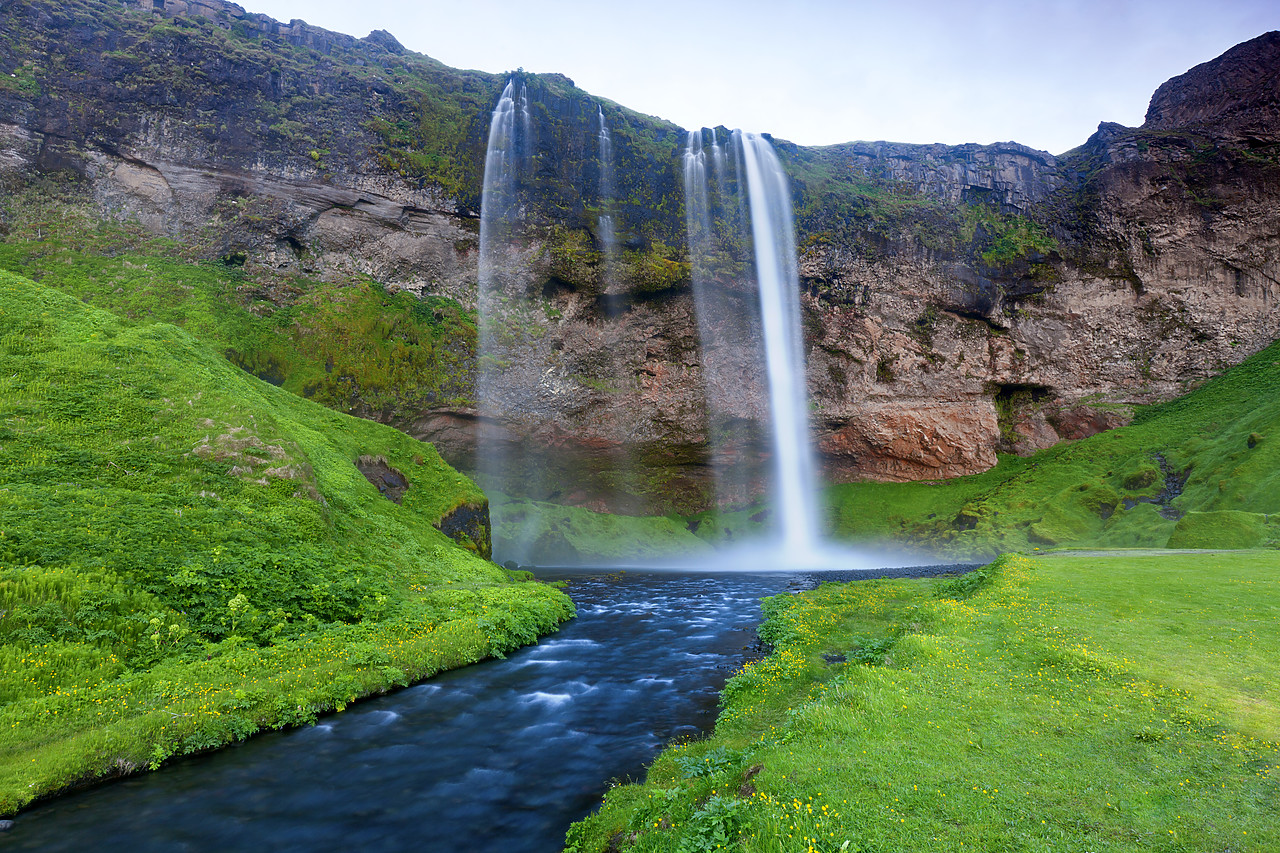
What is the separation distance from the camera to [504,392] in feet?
184

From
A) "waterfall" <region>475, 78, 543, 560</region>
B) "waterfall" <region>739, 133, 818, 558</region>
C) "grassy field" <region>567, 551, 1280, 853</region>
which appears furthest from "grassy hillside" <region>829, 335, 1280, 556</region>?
"waterfall" <region>475, 78, 543, 560</region>

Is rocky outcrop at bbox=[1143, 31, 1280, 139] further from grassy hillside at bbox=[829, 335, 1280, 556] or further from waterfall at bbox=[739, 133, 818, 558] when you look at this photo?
waterfall at bbox=[739, 133, 818, 558]

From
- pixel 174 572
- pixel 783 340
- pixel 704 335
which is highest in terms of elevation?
pixel 704 335

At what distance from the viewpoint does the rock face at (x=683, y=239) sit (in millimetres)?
52625

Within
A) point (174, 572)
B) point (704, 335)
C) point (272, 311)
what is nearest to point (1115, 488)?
point (704, 335)

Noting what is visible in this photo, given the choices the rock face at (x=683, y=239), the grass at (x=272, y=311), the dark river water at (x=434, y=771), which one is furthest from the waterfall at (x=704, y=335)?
the dark river water at (x=434, y=771)

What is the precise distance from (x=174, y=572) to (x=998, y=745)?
18.3 m

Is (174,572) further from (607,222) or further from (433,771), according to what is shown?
(607,222)

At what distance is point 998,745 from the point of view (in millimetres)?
7988

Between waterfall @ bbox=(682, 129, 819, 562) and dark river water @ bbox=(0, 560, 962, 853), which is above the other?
waterfall @ bbox=(682, 129, 819, 562)

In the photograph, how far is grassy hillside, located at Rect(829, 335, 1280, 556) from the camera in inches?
1730

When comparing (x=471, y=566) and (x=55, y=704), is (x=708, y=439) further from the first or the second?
(x=55, y=704)

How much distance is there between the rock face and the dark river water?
42.5m

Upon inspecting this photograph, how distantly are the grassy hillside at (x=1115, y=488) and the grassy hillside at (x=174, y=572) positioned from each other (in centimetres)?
4293
